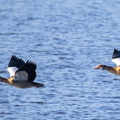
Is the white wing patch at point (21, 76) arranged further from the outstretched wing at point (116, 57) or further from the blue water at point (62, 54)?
the blue water at point (62, 54)

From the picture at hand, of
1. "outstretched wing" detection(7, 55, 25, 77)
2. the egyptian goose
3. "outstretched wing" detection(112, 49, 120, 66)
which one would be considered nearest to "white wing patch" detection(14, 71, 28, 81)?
the egyptian goose

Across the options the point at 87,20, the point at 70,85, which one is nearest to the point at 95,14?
the point at 87,20

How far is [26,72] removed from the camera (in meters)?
28.2

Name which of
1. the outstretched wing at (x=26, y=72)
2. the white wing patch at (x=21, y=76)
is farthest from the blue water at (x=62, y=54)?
the outstretched wing at (x=26, y=72)

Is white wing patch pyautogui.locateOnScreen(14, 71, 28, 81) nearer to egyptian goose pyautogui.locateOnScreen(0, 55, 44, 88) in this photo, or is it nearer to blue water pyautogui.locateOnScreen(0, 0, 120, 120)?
egyptian goose pyautogui.locateOnScreen(0, 55, 44, 88)

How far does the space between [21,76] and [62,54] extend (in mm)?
18763

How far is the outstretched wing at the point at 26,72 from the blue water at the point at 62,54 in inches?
218

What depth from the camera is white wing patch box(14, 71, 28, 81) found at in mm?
28594

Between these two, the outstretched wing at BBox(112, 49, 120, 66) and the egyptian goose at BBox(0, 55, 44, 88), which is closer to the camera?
the egyptian goose at BBox(0, 55, 44, 88)

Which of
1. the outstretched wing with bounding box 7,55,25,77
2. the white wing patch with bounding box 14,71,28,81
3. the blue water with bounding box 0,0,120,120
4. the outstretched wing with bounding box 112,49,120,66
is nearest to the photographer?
the white wing patch with bounding box 14,71,28,81

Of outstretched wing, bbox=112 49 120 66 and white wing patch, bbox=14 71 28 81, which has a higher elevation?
outstretched wing, bbox=112 49 120 66

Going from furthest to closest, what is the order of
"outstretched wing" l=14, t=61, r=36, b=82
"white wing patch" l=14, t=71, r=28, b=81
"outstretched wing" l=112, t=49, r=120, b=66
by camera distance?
"outstretched wing" l=112, t=49, r=120, b=66, "white wing patch" l=14, t=71, r=28, b=81, "outstretched wing" l=14, t=61, r=36, b=82

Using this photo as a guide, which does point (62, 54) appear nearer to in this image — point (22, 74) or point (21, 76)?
point (21, 76)

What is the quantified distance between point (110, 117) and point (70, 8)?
116 ft
